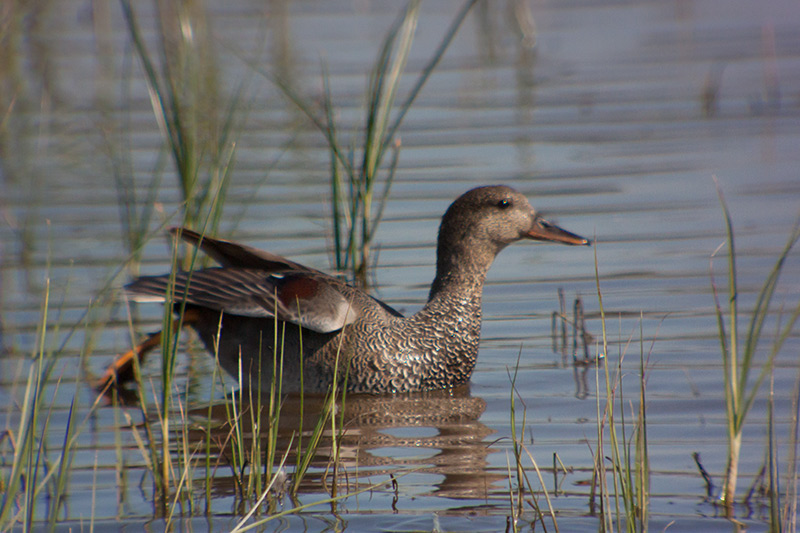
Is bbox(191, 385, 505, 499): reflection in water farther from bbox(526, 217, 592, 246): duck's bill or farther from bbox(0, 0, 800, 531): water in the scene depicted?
bbox(526, 217, 592, 246): duck's bill

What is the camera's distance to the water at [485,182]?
13.3 feet

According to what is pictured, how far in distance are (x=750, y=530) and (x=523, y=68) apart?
981 centimetres

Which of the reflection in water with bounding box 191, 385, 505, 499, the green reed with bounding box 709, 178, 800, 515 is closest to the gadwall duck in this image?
the reflection in water with bounding box 191, 385, 505, 499

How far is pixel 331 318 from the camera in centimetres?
510

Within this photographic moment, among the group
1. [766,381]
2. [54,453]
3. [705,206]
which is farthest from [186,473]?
[705,206]

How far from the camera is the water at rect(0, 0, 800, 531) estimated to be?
13.3ft

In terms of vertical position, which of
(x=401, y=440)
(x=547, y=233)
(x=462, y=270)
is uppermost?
(x=547, y=233)

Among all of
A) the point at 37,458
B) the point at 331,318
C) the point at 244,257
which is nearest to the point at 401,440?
the point at 331,318

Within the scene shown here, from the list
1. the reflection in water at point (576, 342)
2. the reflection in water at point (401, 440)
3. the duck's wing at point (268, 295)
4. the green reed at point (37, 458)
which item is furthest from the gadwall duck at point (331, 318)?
the green reed at point (37, 458)

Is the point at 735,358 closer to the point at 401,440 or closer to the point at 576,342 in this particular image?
the point at 401,440

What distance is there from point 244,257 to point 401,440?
1388mm

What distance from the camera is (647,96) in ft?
36.3

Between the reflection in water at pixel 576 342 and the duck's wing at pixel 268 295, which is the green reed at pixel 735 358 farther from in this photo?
the duck's wing at pixel 268 295

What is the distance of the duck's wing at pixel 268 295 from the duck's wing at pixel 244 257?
8cm
